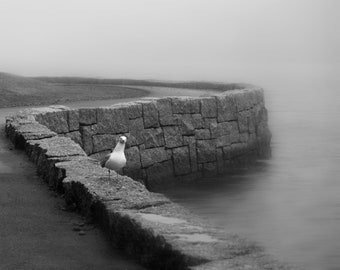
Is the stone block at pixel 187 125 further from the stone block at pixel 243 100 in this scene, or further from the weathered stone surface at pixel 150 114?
the stone block at pixel 243 100

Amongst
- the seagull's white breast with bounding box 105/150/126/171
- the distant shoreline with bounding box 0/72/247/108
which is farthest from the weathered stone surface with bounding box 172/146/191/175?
the seagull's white breast with bounding box 105/150/126/171

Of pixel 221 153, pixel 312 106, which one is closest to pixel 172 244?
pixel 221 153

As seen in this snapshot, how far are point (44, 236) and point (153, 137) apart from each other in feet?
22.2

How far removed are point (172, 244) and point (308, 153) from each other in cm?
1637

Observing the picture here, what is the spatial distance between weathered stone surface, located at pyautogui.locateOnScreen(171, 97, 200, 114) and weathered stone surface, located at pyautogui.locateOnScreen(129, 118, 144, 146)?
825 mm

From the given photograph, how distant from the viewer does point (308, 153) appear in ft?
67.4

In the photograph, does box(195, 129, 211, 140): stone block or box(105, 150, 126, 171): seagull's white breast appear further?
box(195, 129, 211, 140): stone block

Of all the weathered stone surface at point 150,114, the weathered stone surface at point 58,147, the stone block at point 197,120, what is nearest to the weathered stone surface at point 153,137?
the weathered stone surface at point 150,114

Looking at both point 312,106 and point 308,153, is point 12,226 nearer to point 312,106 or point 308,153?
point 308,153

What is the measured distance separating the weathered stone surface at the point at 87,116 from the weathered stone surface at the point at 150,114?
3.53ft

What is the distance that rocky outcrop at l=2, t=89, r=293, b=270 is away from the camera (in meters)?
4.70

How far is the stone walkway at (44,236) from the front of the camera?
511cm

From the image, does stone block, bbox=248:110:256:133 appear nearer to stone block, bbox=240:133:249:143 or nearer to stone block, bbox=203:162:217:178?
stone block, bbox=240:133:249:143

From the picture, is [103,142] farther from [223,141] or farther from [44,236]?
[44,236]
